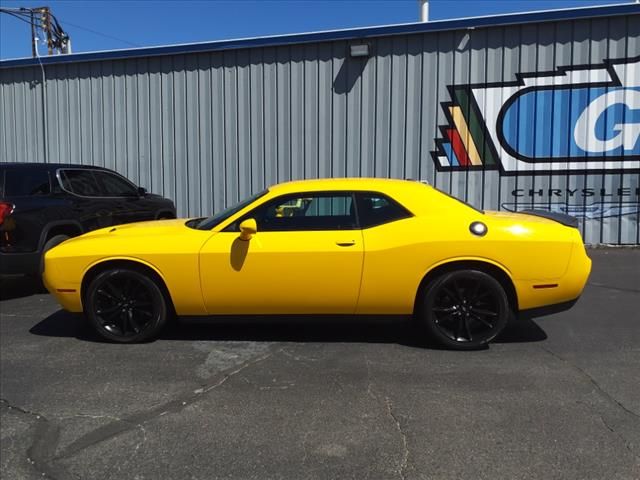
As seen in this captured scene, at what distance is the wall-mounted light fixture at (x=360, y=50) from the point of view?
1024 cm

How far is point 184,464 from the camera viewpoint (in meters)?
3.03

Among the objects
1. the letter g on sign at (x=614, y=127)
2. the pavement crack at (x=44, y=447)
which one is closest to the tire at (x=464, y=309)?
the pavement crack at (x=44, y=447)

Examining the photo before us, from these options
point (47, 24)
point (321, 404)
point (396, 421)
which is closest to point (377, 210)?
point (321, 404)

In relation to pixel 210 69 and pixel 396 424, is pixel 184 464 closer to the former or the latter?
pixel 396 424

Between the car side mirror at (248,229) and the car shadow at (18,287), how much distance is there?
4.16 m

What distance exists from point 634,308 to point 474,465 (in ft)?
13.5

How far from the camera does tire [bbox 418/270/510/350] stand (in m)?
4.64

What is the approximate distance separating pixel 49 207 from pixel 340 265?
419 centimetres

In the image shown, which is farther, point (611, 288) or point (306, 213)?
point (611, 288)

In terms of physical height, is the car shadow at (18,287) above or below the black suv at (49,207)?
below

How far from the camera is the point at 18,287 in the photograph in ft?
25.9

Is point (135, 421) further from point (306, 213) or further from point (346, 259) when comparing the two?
point (306, 213)

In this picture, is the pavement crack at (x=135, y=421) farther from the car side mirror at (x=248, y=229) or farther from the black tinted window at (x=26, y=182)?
the black tinted window at (x=26, y=182)

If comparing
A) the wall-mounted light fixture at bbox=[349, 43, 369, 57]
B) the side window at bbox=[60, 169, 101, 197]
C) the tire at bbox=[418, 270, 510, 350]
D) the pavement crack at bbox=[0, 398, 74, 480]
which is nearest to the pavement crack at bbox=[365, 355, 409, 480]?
the tire at bbox=[418, 270, 510, 350]
